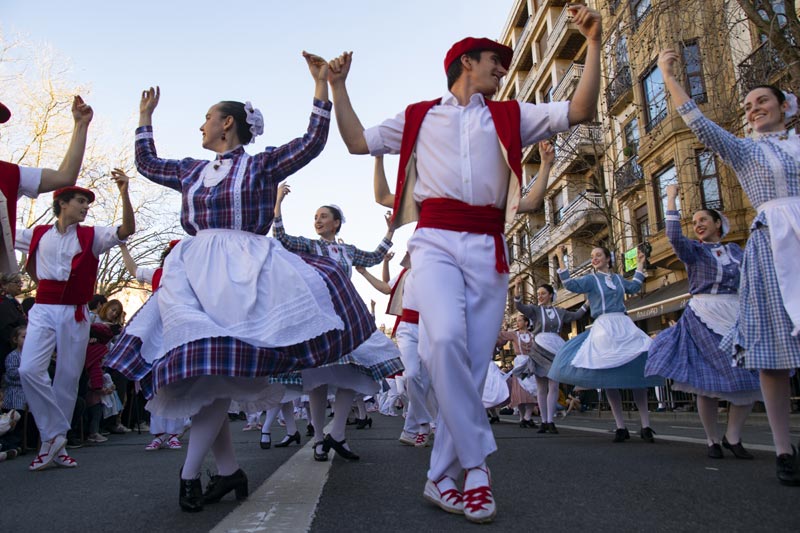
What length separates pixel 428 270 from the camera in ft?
10.6

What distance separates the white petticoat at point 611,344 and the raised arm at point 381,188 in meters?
3.89

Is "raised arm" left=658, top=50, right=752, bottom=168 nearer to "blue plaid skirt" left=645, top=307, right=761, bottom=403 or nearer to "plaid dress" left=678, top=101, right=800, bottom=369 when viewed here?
"plaid dress" left=678, top=101, right=800, bottom=369

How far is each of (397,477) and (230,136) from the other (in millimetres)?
2190

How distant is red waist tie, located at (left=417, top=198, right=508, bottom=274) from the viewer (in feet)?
10.8

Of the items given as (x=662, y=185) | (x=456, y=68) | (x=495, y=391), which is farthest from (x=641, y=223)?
(x=456, y=68)

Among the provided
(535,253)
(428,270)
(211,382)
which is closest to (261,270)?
(211,382)

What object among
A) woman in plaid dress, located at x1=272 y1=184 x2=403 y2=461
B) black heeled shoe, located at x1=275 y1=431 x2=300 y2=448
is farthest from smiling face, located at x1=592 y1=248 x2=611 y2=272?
black heeled shoe, located at x1=275 y1=431 x2=300 y2=448

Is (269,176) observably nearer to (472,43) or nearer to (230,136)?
(230,136)

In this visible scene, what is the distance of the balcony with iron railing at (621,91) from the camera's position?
84.6ft

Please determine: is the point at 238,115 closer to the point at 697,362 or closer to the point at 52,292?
the point at 52,292

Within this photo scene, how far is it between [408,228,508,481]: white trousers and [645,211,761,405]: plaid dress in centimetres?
257

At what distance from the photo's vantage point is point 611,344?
23.9ft

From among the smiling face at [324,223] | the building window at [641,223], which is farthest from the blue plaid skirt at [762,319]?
the building window at [641,223]

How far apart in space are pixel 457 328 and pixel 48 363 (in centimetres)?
412
